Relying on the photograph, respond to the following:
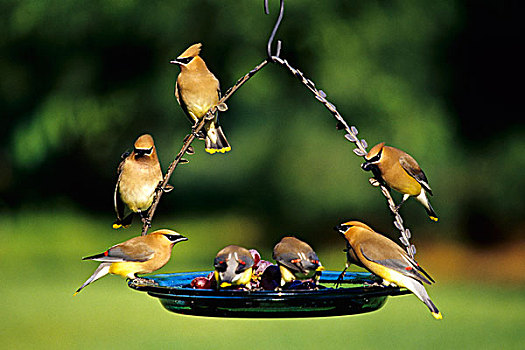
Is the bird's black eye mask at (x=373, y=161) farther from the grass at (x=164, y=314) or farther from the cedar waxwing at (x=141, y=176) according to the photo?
the grass at (x=164, y=314)

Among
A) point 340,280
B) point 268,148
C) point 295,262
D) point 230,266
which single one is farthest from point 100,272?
point 268,148

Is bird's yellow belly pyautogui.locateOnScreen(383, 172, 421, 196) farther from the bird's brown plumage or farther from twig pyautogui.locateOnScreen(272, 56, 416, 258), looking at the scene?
the bird's brown plumage

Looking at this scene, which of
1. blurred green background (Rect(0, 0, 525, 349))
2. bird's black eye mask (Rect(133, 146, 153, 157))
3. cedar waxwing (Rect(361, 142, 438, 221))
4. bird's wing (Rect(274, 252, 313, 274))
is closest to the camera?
bird's wing (Rect(274, 252, 313, 274))

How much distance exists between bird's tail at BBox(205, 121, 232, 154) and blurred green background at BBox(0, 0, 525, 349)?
266 inches

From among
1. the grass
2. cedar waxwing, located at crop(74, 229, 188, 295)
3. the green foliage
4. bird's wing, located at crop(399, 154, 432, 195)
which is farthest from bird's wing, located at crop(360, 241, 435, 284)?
the green foliage

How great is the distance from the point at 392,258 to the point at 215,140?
1.28 meters

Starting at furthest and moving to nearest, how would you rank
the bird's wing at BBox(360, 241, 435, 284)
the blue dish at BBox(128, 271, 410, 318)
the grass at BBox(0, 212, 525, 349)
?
the grass at BBox(0, 212, 525, 349)
the bird's wing at BBox(360, 241, 435, 284)
the blue dish at BBox(128, 271, 410, 318)

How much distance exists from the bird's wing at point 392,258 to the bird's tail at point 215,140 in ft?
3.62

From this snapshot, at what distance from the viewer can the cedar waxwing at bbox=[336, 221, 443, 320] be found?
279 cm

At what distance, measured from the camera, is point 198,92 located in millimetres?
3703

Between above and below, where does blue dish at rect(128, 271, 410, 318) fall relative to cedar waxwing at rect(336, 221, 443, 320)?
below

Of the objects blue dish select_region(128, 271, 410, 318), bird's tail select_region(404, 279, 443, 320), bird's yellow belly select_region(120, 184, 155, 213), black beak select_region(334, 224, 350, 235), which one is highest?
bird's yellow belly select_region(120, 184, 155, 213)

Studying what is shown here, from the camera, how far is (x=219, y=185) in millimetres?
13797

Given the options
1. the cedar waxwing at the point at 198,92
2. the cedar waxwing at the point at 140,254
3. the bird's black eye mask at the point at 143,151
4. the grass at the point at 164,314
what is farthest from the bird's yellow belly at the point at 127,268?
the grass at the point at 164,314
